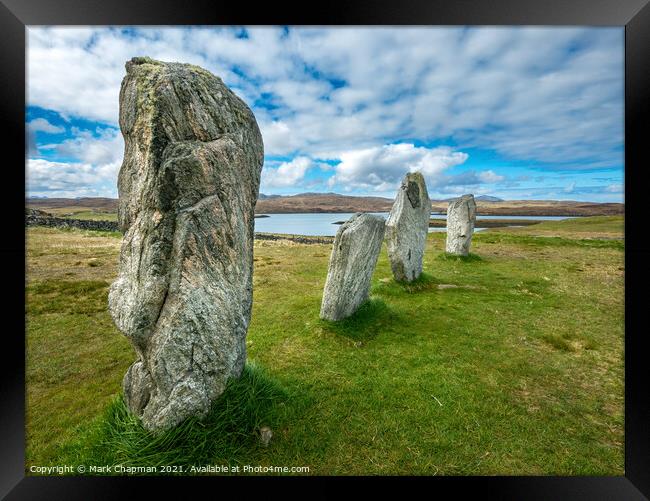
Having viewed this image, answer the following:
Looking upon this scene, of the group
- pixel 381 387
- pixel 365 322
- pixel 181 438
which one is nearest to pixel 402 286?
pixel 365 322

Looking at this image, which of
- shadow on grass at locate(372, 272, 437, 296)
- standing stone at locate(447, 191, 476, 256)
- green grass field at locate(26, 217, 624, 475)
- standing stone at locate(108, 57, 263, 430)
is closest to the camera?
standing stone at locate(108, 57, 263, 430)

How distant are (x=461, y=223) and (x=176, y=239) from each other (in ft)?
46.8

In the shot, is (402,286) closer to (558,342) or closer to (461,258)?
(558,342)

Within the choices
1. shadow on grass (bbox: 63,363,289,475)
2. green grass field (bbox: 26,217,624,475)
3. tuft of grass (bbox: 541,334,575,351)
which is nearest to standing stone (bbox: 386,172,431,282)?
green grass field (bbox: 26,217,624,475)

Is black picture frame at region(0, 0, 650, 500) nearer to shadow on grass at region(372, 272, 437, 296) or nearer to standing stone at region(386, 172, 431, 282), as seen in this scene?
shadow on grass at region(372, 272, 437, 296)

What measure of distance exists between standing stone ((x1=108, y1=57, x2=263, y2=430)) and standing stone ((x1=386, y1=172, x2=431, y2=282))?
7.40 meters

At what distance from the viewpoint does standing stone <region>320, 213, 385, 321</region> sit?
23.5ft

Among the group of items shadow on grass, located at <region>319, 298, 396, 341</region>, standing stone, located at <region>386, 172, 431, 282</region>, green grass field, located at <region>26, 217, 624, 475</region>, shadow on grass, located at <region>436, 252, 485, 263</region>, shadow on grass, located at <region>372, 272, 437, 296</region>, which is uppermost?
standing stone, located at <region>386, 172, 431, 282</region>

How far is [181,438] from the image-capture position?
11.6 feet
